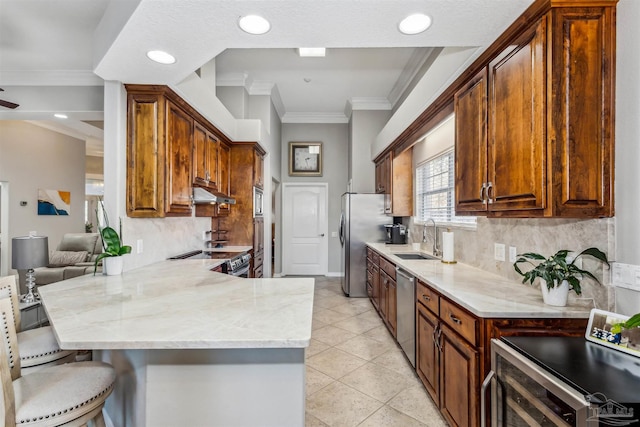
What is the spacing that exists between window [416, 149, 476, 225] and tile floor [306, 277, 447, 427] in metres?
1.48

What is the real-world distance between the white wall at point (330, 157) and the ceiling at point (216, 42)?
149cm

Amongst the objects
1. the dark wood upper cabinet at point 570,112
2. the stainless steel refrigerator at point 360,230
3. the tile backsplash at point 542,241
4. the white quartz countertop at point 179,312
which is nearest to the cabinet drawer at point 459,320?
the tile backsplash at point 542,241

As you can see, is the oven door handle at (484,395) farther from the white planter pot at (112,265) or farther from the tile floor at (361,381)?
the white planter pot at (112,265)

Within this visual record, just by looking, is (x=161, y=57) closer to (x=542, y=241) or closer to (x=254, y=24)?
(x=254, y=24)

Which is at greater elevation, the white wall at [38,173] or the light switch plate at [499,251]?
the white wall at [38,173]

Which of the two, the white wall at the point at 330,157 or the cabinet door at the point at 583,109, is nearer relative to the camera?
the cabinet door at the point at 583,109

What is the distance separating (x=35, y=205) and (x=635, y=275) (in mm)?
7854

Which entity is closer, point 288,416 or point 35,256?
point 288,416

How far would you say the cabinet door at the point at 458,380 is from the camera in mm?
1606

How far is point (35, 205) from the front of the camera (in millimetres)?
5633

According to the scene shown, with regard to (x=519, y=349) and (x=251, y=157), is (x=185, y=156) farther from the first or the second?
(x=519, y=349)

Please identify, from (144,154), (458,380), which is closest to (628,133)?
(458,380)

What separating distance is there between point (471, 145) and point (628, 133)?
0.82 metres

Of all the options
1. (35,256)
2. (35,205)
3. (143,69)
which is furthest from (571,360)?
(35,205)
